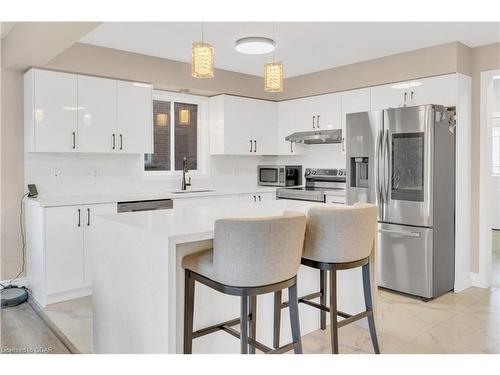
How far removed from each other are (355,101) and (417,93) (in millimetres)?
722

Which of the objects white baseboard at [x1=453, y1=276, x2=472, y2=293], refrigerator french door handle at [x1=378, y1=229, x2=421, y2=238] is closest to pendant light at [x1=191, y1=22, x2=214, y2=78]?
A: refrigerator french door handle at [x1=378, y1=229, x2=421, y2=238]

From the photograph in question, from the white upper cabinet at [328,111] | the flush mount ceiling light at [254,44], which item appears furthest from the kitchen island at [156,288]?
the white upper cabinet at [328,111]

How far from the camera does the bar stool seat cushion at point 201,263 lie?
197 centimetres

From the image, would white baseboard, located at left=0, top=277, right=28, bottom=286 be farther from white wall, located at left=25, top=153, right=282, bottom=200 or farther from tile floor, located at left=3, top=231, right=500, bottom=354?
white wall, located at left=25, top=153, right=282, bottom=200

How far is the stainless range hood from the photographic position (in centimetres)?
484

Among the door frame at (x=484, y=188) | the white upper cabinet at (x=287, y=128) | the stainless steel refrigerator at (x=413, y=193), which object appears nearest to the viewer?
the stainless steel refrigerator at (x=413, y=193)

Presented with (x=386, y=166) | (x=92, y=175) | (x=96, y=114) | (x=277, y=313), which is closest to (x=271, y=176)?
(x=386, y=166)

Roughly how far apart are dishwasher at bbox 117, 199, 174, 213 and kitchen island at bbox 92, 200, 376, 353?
142 cm

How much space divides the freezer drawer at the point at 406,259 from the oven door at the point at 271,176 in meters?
1.95

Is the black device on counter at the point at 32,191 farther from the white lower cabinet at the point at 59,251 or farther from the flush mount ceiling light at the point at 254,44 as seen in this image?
the flush mount ceiling light at the point at 254,44

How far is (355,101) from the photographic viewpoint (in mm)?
4676
